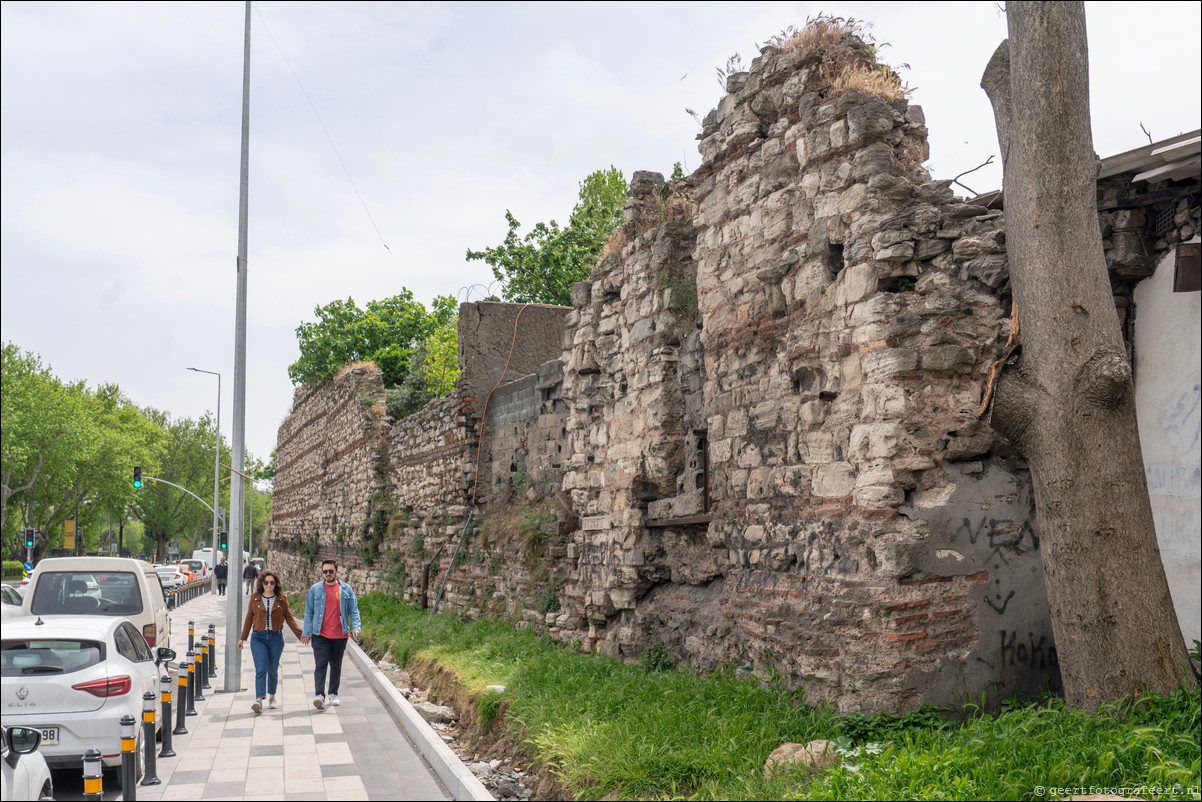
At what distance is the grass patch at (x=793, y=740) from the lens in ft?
15.1

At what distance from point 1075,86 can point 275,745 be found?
796 cm

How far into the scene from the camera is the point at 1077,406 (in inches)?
211

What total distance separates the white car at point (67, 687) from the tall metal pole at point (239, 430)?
4532 mm

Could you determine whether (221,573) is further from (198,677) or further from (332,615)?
(332,615)

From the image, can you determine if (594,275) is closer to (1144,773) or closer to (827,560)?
(827,560)

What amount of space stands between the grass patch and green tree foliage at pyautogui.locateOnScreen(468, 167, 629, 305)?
2221 centimetres

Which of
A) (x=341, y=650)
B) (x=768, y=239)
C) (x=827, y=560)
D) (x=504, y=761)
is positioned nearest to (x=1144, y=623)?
(x=827, y=560)

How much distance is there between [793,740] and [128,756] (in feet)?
14.1

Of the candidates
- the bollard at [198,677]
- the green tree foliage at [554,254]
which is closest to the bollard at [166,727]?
the bollard at [198,677]

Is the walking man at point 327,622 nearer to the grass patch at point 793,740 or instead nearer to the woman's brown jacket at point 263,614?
the woman's brown jacket at point 263,614

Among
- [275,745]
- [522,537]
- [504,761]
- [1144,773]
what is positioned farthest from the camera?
[522,537]

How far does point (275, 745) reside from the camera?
334 inches

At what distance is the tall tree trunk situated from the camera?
525 cm

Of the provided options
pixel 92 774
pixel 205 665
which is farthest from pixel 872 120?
pixel 205 665
